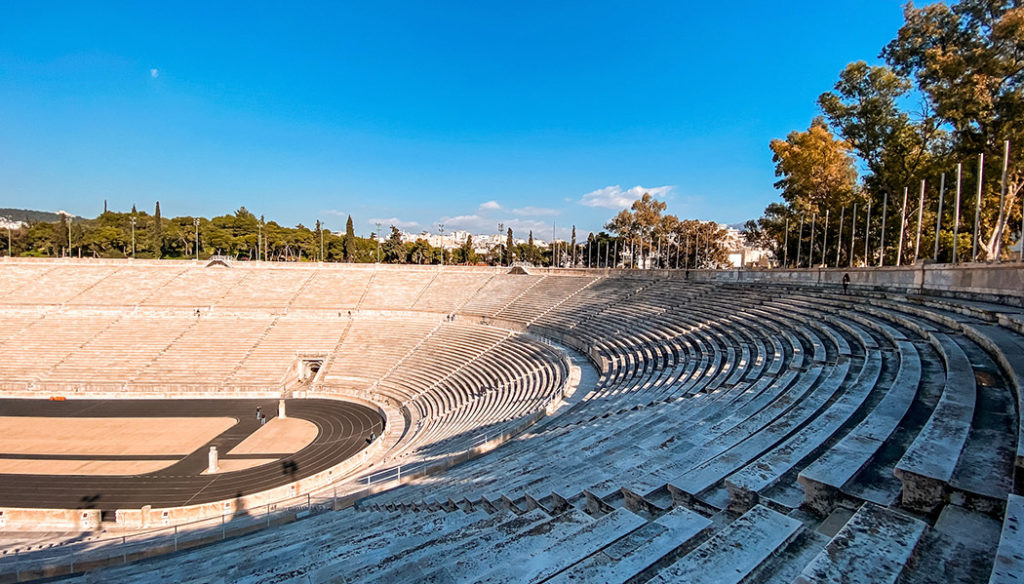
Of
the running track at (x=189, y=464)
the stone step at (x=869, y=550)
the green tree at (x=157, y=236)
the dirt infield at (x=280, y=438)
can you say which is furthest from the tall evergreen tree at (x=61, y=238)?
the stone step at (x=869, y=550)

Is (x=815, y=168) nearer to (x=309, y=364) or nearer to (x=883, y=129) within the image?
(x=883, y=129)

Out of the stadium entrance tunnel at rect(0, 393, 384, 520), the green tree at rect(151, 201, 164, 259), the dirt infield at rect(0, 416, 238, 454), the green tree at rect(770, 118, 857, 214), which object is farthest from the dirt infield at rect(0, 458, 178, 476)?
the green tree at rect(151, 201, 164, 259)

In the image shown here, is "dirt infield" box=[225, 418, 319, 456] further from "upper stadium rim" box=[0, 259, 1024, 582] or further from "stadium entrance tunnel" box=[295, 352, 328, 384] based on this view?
"stadium entrance tunnel" box=[295, 352, 328, 384]

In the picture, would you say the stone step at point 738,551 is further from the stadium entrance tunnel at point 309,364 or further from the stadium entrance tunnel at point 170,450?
the stadium entrance tunnel at point 309,364

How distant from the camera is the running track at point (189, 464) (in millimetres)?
13148

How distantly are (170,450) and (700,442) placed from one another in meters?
19.1

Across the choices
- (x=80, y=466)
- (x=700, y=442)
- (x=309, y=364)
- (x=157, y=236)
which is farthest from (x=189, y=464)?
(x=157, y=236)

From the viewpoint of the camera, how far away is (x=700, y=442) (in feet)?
16.9

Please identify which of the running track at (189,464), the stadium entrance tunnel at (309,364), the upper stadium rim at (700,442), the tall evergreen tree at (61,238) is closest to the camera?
the upper stadium rim at (700,442)

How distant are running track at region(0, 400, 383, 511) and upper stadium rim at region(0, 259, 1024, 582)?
1444 mm

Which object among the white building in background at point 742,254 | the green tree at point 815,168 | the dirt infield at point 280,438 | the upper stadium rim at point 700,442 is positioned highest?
the green tree at point 815,168

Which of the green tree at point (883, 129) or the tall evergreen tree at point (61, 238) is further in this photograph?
the tall evergreen tree at point (61, 238)

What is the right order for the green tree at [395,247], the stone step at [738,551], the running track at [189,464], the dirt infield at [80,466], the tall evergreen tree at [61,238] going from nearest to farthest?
1. the stone step at [738,551]
2. the running track at [189,464]
3. the dirt infield at [80,466]
4. the tall evergreen tree at [61,238]
5. the green tree at [395,247]

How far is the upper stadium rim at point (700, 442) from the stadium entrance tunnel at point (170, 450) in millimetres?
1611
